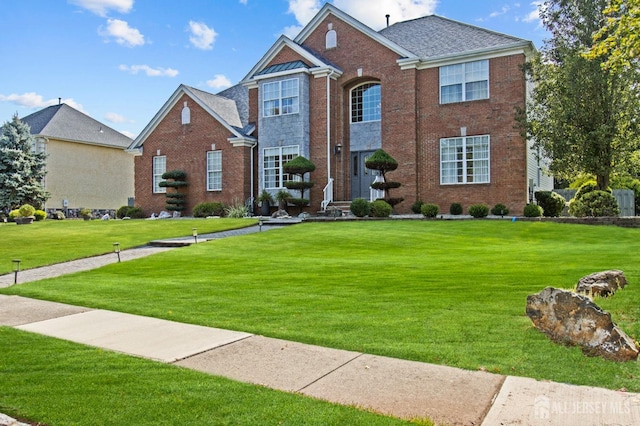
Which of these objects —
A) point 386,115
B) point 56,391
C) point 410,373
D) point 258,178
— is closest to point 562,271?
point 410,373

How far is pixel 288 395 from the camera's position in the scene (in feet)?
12.9

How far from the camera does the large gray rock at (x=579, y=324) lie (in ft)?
15.3

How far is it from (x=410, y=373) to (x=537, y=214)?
1712cm

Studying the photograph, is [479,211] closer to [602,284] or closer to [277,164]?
[277,164]

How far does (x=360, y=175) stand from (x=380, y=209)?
215 inches

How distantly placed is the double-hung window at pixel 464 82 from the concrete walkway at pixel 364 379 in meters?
19.5

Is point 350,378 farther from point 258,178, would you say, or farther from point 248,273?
point 258,178

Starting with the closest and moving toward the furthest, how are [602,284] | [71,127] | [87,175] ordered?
[602,284] → [71,127] → [87,175]

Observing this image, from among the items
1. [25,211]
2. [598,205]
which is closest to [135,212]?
[25,211]

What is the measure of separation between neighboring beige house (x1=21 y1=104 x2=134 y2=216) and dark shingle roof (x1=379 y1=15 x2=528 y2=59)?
80.8 ft

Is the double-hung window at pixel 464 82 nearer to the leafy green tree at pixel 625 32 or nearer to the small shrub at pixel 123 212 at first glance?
the leafy green tree at pixel 625 32

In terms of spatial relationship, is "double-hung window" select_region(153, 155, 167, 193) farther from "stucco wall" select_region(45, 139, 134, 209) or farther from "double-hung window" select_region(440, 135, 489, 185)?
"double-hung window" select_region(440, 135, 489, 185)

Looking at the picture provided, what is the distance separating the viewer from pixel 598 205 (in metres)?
18.4

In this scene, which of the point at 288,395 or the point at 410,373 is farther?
the point at 410,373
